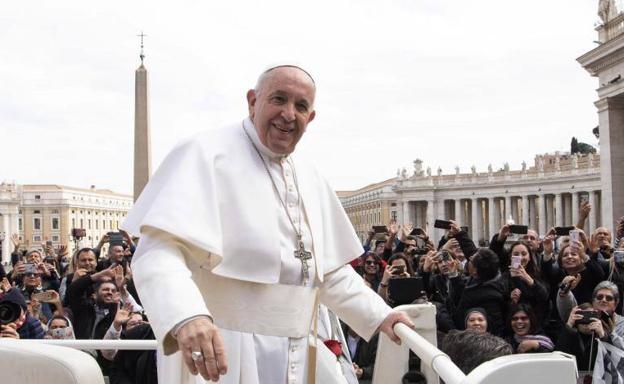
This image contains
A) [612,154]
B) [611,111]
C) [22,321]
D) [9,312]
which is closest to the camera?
[9,312]

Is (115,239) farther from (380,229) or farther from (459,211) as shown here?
(459,211)

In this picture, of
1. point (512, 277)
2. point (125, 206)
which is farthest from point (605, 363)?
point (125, 206)

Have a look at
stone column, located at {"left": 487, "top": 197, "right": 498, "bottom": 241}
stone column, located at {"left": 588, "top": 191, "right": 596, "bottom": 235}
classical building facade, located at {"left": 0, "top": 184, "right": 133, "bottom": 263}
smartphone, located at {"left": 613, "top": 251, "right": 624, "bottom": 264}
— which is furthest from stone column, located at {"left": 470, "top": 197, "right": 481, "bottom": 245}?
smartphone, located at {"left": 613, "top": 251, "right": 624, "bottom": 264}

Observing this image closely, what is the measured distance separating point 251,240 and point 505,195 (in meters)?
71.9

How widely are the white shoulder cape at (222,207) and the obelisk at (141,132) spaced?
2170 cm

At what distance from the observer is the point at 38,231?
374 ft

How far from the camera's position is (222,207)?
2.17 metres

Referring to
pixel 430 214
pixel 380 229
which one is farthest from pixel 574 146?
pixel 380 229

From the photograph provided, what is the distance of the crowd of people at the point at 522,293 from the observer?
4.76 m

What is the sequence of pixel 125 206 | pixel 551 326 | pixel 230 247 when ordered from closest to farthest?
→ pixel 230 247 < pixel 551 326 < pixel 125 206

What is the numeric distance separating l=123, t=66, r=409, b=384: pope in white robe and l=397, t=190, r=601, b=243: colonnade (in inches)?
2143

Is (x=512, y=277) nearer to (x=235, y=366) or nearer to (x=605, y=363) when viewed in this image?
(x=605, y=363)

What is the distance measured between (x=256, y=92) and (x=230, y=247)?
471 millimetres

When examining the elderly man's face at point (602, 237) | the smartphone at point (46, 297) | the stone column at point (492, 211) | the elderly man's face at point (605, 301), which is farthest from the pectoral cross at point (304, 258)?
the stone column at point (492, 211)
